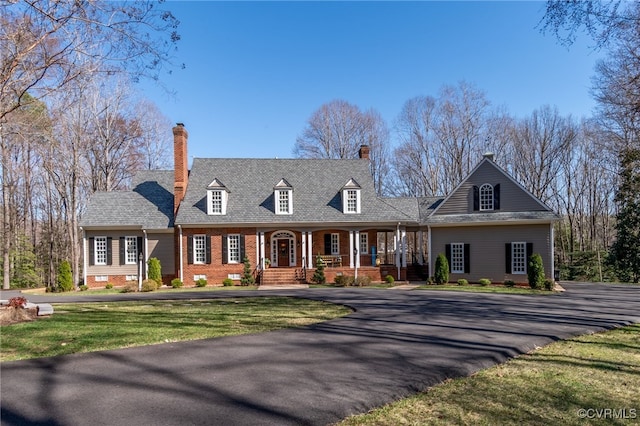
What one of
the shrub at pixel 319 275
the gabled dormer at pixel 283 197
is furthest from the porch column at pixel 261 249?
the shrub at pixel 319 275

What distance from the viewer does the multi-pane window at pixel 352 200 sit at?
85.4 feet

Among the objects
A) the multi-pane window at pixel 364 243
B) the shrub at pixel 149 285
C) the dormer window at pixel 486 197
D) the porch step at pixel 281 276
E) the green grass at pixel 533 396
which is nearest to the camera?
the green grass at pixel 533 396

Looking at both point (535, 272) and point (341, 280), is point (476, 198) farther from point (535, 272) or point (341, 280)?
point (341, 280)

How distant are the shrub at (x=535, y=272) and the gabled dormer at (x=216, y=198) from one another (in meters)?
17.9

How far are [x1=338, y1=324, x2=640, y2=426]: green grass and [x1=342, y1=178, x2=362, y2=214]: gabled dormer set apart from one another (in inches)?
744

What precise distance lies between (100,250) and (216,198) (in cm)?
782

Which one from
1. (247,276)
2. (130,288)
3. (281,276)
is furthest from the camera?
(281,276)

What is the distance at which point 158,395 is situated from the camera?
5129 mm

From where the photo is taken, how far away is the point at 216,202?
25312 mm

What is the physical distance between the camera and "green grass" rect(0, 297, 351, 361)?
7.64m

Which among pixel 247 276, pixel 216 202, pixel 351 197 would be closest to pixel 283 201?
pixel 216 202

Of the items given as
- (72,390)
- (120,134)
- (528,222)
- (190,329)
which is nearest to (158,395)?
(72,390)

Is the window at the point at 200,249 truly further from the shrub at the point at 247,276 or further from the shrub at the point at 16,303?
the shrub at the point at 16,303

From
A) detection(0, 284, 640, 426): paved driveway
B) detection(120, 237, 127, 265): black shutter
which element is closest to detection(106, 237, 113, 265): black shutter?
detection(120, 237, 127, 265): black shutter
